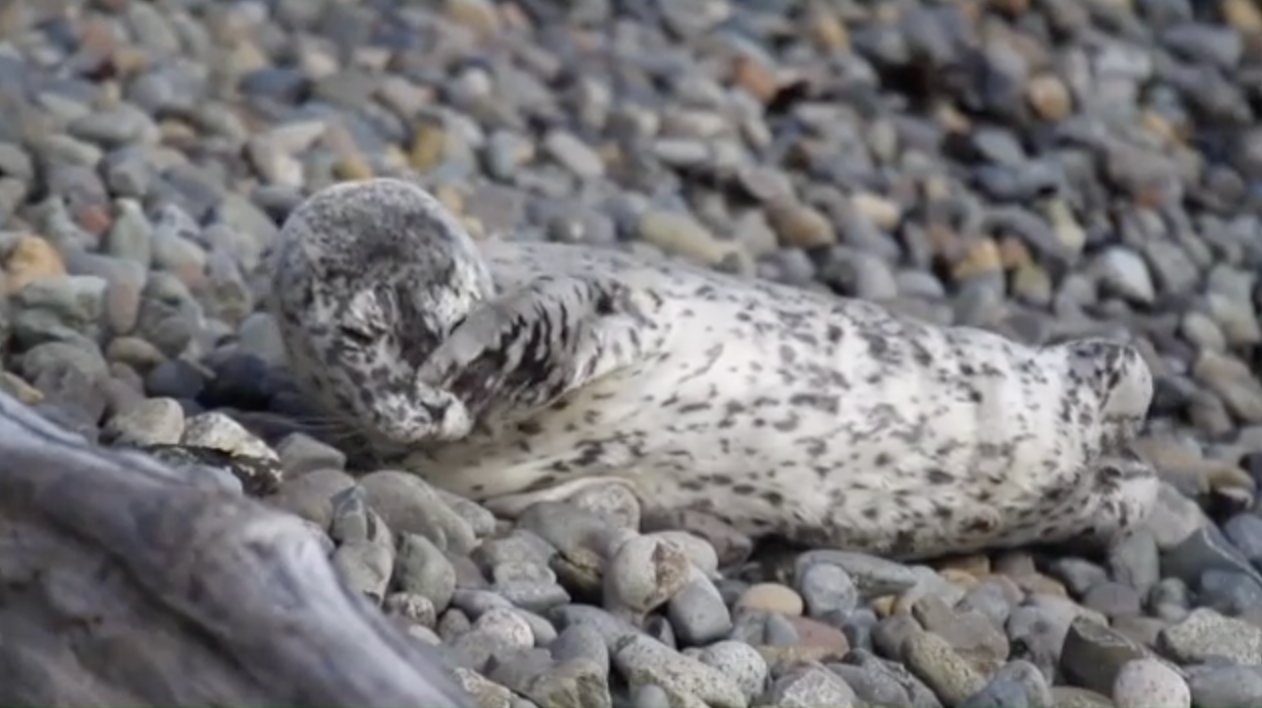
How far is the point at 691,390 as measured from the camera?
4.10 m

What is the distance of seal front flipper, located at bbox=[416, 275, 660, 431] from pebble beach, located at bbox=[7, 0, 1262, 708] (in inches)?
7.3

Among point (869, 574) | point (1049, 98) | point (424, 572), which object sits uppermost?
point (424, 572)

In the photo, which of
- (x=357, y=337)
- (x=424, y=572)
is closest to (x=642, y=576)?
(x=424, y=572)

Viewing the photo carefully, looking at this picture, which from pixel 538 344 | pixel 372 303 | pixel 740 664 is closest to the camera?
pixel 740 664

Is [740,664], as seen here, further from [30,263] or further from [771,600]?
[30,263]

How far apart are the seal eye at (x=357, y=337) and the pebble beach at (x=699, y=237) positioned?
0.70 ft

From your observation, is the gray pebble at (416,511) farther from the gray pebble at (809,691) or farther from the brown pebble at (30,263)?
the brown pebble at (30,263)

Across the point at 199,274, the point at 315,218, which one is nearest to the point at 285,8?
the point at 199,274

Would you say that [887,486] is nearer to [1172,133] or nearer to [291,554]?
[291,554]

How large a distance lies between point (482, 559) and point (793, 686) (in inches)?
22.6

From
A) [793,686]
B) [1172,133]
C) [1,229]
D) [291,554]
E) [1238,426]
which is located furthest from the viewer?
[1172,133]

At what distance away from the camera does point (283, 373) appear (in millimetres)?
4289

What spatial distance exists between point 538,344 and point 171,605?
53.0 inches

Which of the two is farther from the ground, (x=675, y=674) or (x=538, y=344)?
(x=538, y=344)
